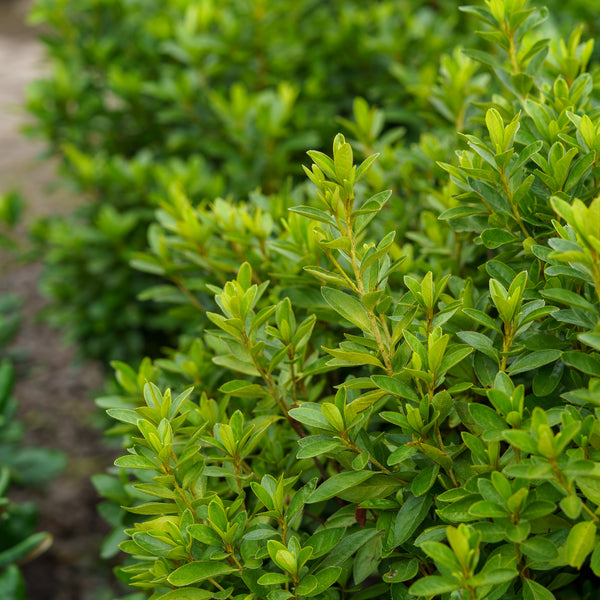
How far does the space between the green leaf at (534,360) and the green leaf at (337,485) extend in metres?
0.38

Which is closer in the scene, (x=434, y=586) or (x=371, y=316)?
(x=434, y=586)

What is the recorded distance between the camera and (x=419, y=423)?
1.41 m

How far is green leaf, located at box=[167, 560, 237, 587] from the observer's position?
1.38 m

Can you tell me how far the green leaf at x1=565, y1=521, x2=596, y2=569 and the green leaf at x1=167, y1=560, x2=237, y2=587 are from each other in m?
0.66

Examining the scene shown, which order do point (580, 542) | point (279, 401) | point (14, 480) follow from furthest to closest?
1. point (14, 480)
2. point (279, 401)
3. point (580, 542)

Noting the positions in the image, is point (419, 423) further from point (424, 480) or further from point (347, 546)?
point (347, 546)

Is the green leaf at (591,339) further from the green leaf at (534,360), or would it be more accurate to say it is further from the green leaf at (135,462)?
the green leaf at (135,462)

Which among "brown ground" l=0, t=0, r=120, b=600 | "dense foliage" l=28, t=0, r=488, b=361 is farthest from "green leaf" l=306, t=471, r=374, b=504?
"brown ground" l=0, t=0, r=120, b=600

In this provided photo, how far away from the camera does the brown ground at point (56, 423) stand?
3898mm

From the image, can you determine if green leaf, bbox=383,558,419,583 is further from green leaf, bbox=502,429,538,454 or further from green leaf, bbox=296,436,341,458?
green leaf, bbox=502,429,538,454

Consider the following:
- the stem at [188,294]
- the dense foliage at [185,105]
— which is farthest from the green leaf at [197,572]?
the dense foliage at [185,105]

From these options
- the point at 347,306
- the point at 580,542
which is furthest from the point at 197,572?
the point at 580,542

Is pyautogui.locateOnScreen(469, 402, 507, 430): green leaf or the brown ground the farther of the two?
the brown ground

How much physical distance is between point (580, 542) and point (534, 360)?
37 cm
